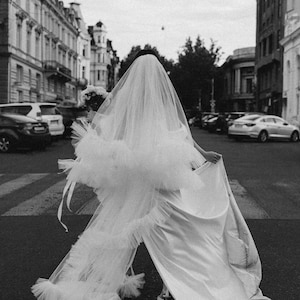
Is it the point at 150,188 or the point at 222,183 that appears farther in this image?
the point at 222,183

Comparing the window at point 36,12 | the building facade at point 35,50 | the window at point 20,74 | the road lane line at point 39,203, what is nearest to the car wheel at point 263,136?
the road lane line at point 39,203

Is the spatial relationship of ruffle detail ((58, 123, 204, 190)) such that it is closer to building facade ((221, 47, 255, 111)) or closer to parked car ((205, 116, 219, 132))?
parked car ((205, 116, 219, 132))

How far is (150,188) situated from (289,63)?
42106mm

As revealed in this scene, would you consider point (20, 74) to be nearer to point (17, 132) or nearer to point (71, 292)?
point (17, 132)

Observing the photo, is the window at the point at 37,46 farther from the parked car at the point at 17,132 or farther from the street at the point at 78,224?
the street at the point at 78,224

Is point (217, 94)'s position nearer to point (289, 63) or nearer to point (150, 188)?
point (289, 63)

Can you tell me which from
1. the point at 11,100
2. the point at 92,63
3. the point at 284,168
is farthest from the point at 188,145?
the point at 92,63

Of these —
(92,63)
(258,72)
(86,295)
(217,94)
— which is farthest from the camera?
(92,63)

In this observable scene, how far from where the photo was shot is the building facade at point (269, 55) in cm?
4755

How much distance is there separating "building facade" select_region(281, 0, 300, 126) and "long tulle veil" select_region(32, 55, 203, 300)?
3625 cm

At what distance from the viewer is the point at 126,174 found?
11.8 feet

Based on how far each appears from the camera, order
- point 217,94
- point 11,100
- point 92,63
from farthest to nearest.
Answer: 1. point 92,63
2. point 217,94
3. point 11,100

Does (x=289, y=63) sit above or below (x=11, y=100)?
above

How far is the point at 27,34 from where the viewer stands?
46.6 metres
